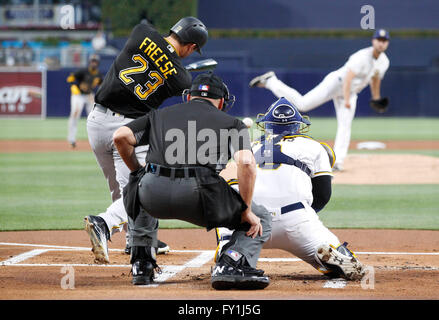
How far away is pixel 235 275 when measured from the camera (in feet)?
15.5

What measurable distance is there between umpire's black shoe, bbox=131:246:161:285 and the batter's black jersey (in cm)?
134

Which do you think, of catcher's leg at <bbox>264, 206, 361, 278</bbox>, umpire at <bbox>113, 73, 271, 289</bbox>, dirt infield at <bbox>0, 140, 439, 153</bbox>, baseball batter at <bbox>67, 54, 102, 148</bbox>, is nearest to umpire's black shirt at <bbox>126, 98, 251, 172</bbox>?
umpire at <bbox>113, 73, 271, 289</bbox>

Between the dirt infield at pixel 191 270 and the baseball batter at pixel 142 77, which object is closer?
the dirt infield at pixel 191 270

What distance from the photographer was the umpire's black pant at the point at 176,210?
4.59 metres

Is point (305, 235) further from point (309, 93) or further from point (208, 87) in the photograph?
point (309, 93)

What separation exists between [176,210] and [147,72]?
59.7 inches

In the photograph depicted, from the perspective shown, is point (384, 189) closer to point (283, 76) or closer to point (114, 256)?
point (114, 256)

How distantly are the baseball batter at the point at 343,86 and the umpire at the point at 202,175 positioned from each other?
23.4ft

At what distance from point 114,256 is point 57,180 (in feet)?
20.6

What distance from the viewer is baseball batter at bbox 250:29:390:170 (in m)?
12.0

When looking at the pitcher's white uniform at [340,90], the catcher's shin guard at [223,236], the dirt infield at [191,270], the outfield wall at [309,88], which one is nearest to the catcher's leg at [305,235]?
the dirt infield at [191,270]

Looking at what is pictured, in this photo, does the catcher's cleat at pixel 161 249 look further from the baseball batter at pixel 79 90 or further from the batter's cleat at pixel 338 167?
the baseball batter at pixel 79 90

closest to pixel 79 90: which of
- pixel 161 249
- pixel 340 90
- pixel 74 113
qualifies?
pixel 74 113
